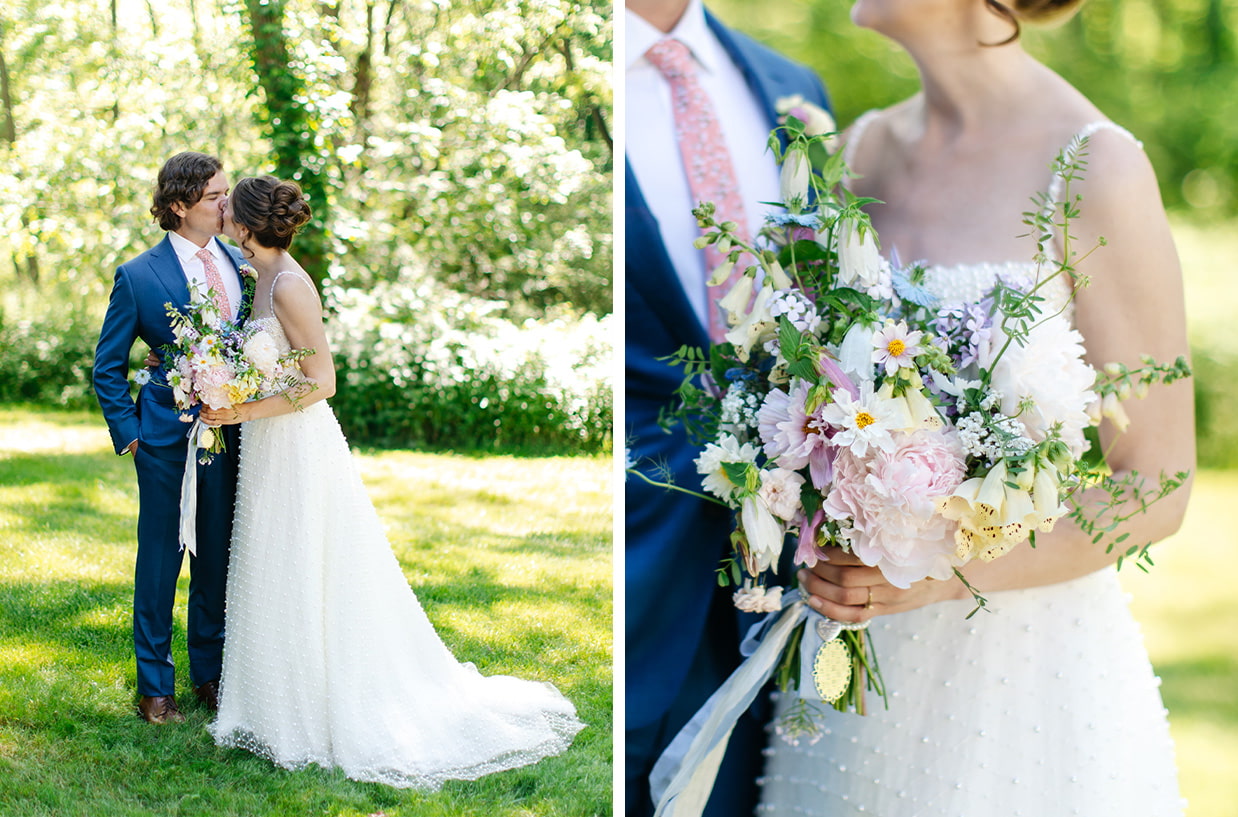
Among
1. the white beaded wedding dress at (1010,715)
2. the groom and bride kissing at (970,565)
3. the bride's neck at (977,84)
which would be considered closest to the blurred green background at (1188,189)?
the white beaded wedding dress at (1010,715)

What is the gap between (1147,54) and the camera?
6.17 metres

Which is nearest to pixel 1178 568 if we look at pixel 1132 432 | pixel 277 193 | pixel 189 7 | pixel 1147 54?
pixel 1147 54

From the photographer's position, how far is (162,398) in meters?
2.37

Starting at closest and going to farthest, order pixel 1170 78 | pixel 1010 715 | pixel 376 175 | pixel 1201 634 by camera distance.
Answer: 1. pixel 1010 715
2. pixel 376 175
3. pixel 1201 634
4. pixel 1170 78

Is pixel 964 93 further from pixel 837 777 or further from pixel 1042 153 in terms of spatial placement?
pixel 837 777

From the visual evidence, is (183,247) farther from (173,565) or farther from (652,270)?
(652,270)

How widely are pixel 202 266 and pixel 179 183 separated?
20 centimetres

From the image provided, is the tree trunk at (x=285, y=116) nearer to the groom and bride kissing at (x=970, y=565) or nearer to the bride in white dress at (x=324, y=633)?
the bride in white dress at (x=324, y=633)

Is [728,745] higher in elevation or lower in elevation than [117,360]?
lower

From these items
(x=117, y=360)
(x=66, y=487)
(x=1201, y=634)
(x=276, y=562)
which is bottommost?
(x=1201, y=634)

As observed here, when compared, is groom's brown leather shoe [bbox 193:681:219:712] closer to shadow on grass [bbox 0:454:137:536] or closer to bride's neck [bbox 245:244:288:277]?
shadow on grass [bbox 0:454:137:536]

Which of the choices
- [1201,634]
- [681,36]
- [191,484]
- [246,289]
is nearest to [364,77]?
[246,289]

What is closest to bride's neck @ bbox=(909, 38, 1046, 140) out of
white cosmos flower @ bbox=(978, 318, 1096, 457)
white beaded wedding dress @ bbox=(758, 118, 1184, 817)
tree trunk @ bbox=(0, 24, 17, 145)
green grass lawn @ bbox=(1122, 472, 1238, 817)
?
white beaded wedding dress @ bbox=(758, 118, 1184, 817)

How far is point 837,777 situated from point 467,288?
5.64 ft
